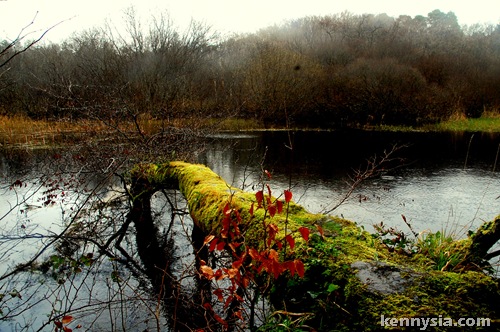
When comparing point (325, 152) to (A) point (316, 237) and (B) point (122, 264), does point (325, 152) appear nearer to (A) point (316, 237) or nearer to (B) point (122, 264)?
(B) point (122, 264)

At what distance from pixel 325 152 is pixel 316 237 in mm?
13367

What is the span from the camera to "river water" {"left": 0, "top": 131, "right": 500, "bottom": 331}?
4293mm

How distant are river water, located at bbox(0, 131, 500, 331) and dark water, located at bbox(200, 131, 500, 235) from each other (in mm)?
30

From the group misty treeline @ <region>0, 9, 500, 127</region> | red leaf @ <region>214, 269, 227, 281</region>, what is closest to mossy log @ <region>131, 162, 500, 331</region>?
red leaf @ <region>214, 269, 227, 281</region>

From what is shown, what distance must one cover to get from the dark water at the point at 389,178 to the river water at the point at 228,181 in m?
0.03

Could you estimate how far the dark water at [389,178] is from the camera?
7039mm

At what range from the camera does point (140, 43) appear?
2802 cm

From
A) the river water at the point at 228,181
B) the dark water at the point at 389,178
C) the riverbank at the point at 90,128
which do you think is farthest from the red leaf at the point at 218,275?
the riverbank at the point at 90,128

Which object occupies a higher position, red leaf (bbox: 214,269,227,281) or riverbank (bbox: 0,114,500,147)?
red leaf (bbox: 214,269,227,281)

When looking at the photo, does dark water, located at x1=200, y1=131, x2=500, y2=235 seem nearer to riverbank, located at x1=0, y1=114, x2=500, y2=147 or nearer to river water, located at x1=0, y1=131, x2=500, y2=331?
river water, located at x1=0, y1=131, x2=500, y2=331

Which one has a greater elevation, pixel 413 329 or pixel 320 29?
pixel 320 29

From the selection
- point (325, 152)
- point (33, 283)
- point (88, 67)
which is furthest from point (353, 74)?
point (33, 283)

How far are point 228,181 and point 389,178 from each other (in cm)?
480

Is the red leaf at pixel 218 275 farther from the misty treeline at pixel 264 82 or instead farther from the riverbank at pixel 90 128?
the misty treeline at pixel 264 82
